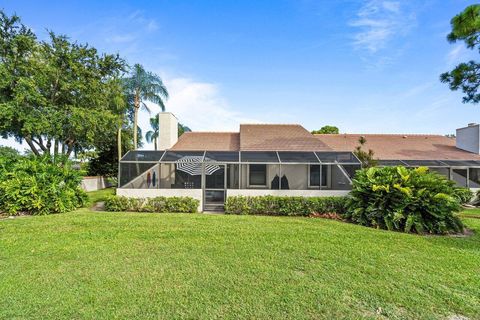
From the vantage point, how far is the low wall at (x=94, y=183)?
21.9 m

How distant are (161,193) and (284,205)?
22.7 feet

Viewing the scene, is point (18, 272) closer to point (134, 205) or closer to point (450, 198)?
point (134, 205)

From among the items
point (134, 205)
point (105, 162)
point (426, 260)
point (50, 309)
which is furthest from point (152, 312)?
point (105, 162)

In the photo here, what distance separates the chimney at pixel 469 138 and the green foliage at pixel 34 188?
3088 centimetres

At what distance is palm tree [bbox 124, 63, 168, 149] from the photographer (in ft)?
87.3

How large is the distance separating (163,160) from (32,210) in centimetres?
674

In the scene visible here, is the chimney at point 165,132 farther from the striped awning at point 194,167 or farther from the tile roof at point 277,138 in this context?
the striped awning at point 194,167

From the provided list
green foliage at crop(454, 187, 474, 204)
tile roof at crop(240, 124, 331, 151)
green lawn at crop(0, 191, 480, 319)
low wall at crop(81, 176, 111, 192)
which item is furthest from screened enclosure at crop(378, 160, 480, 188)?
low wall at crop(81, 176, 111, 192)

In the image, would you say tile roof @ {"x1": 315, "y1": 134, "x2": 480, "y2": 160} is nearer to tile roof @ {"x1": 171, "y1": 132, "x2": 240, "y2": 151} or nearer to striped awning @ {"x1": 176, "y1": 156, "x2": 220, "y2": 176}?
tile roof @ {"x1": 171, "y1": 132, "x2": 240, "y2": 151}

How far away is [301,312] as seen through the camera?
375 centimetres

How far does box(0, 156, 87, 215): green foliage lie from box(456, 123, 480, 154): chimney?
1216 inches

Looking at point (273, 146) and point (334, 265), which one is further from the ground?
point (273, 146)

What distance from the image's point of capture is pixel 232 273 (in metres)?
5.07

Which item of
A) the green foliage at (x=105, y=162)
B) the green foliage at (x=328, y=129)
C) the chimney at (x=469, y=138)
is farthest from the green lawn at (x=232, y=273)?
the green foliage at (x=328, y=129)
